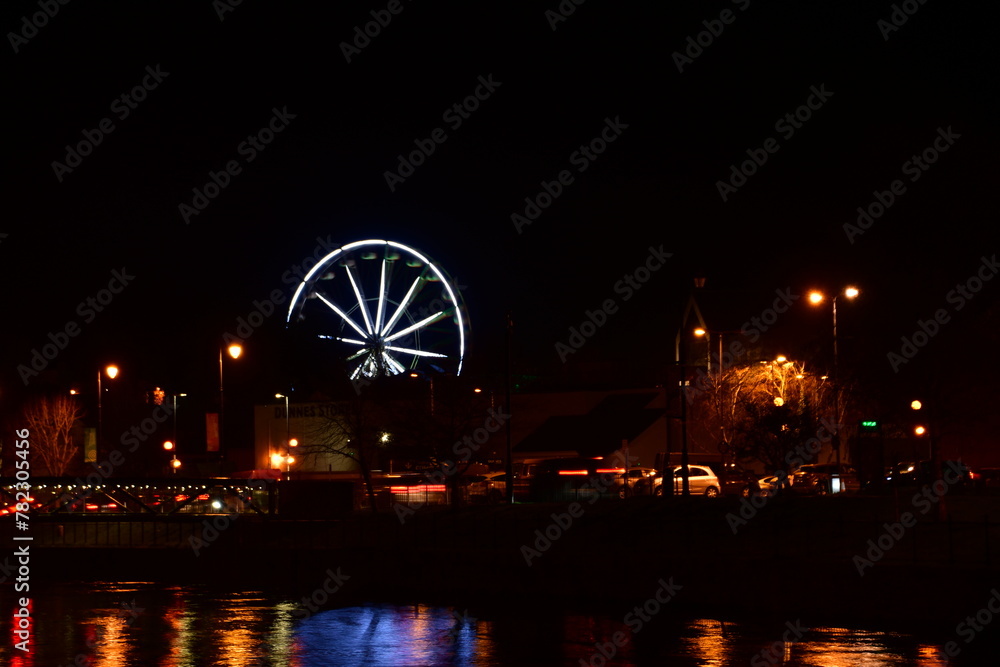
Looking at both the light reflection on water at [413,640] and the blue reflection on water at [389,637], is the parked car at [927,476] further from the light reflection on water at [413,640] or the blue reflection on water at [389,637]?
the blue reflection on water at [389,637]

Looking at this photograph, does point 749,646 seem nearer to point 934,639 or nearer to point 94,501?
point 934,639

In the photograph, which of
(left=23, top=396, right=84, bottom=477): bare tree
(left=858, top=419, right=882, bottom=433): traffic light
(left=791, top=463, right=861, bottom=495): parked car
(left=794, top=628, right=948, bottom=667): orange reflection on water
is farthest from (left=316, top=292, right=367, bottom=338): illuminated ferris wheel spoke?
(left=794, top=628, right=948, bottom=667): orange reflection on water

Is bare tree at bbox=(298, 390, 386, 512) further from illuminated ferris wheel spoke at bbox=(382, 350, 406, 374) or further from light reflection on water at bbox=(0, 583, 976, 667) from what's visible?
light reflection on water at bbox=(0, 583, 976, 667)

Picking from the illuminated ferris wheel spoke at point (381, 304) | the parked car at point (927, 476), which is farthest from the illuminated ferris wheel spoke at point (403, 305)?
the parked car at point (927, 476)

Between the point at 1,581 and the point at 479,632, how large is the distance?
48.2ft

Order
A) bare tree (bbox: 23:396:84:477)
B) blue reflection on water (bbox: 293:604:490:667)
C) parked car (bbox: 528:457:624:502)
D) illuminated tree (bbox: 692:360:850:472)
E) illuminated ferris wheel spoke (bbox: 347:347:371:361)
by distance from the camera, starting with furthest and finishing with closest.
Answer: bare tree (bbox: 23:396:84:477)
illuminated ferris wheel spoke (bbox: 347:347:371:361)
parked car (bbox: 528:457:624:502)
illuminated tree (bbox: 692:360:850:472)
blue reflection on water (bbox: 293:604:490:667)

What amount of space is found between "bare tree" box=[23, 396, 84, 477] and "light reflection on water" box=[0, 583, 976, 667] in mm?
47783

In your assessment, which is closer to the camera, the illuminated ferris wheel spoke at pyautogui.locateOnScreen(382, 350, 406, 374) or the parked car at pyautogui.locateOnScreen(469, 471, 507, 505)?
the parked car at pyautogui.locateOnScreen(469, 471, 507, 505)

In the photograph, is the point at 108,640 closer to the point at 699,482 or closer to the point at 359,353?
the point at 699,482

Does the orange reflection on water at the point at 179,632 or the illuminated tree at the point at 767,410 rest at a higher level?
the illuminated tree at the point at 767,410

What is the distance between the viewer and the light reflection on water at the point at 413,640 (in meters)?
16.1

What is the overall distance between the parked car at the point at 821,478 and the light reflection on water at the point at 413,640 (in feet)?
67.2

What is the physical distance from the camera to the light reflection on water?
52.8 feet

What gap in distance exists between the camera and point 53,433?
70.5m
